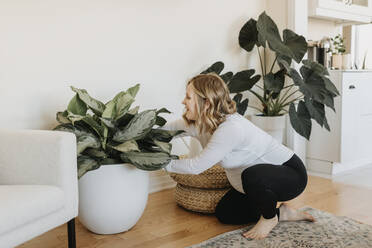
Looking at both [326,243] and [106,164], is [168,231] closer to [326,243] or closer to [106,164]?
[106,164]

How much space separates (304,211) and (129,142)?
3.86 feet

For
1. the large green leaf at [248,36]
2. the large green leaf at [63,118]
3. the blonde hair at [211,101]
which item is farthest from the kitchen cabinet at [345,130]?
the large green leaf at [63,118]

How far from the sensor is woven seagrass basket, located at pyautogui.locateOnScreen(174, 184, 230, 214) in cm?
237

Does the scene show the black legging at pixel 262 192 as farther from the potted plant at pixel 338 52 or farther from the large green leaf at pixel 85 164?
the potted plant at pixel 338 52

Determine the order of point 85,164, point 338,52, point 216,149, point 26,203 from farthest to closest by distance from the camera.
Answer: point 338,52 → point 216,149 → point 85,164 → point 26,203

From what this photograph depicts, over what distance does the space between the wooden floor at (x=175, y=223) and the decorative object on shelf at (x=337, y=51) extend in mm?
1235

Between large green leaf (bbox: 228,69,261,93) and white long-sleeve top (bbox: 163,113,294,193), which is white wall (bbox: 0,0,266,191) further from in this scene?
white long-sleeve top (bbox: 163,113,294,193)

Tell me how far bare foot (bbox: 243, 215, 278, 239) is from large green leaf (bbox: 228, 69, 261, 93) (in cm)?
124

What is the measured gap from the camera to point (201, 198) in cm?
239

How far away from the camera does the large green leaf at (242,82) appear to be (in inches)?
123

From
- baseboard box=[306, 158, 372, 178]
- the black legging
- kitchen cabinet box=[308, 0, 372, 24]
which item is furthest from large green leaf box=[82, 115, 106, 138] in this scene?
kitchen cabinet box=[308, 0, 372, 24]

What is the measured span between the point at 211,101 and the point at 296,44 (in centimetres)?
135

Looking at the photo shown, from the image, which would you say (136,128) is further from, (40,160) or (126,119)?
(40,160)

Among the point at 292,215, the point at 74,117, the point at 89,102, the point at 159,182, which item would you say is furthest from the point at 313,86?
the point at 74,117
